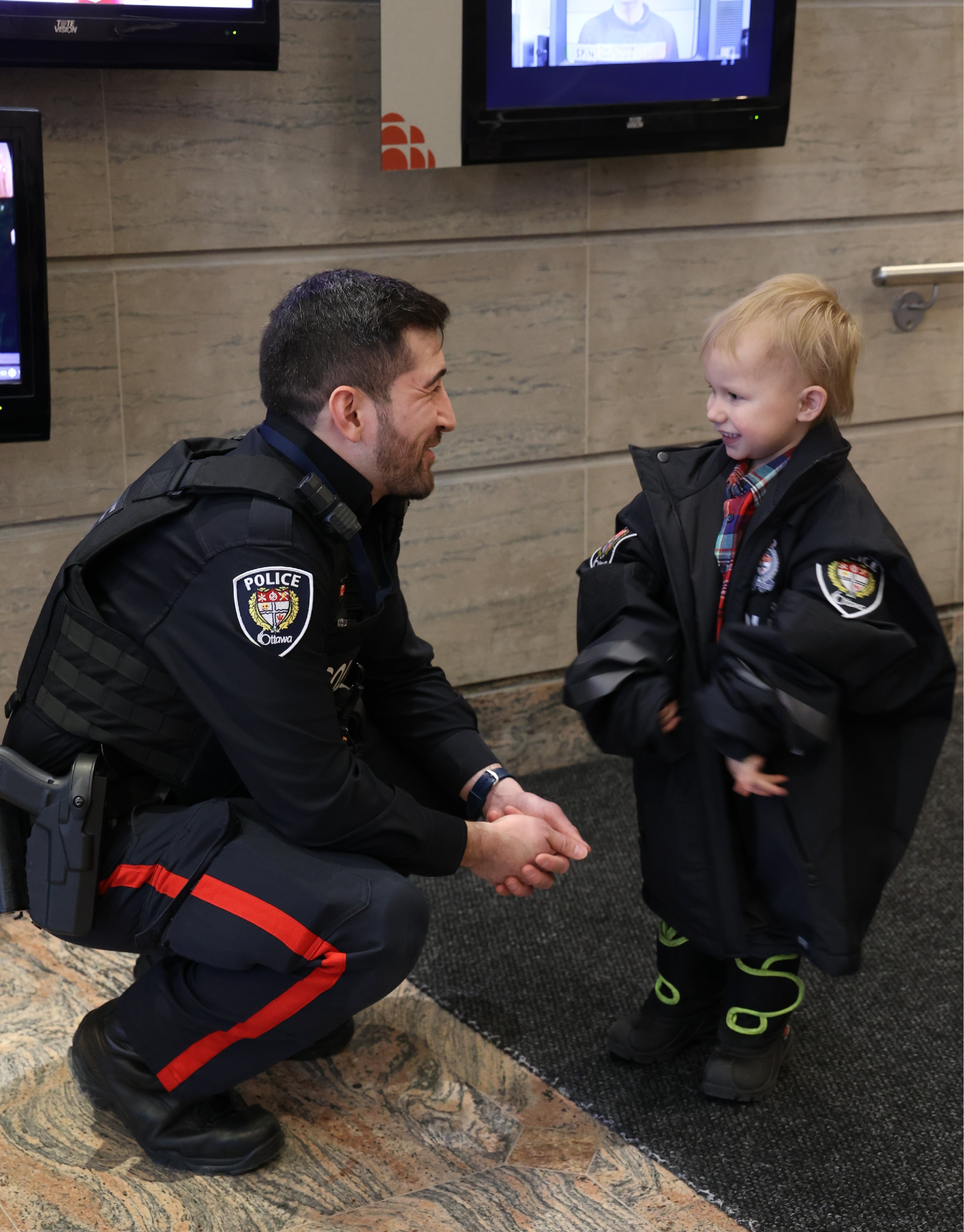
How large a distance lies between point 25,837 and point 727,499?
3.49 ft

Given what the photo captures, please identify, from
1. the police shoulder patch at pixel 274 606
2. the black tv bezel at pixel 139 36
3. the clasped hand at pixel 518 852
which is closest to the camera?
the police shoulder patch at pixel 274 606

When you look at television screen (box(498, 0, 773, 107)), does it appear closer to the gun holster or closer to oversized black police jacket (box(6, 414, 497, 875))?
oversized black police jacket (box(6, 414, 497, 875))

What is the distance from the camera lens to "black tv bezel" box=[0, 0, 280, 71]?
2086 millimetres

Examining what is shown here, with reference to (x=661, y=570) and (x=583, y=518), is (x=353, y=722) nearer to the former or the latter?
(x=661, y=570)

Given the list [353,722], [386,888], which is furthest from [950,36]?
[386,888]

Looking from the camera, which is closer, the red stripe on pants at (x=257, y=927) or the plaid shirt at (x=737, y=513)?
the red stripe on pants at (x=257, y=927)

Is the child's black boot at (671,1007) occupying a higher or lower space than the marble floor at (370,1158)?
higher

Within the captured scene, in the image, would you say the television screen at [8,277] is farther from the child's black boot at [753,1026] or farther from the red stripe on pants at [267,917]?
the child's black boot at [753,1026]

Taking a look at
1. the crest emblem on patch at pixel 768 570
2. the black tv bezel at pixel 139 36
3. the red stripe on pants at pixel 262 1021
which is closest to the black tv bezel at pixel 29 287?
the black tv bezel at pixel 139 36

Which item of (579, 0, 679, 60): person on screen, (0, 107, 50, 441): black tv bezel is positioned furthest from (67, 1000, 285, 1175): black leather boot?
(579, 0, 679, 60): person on screen

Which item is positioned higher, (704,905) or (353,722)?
(353,722)

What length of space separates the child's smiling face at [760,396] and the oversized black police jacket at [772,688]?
0.13 feet

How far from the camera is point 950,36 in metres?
3.08

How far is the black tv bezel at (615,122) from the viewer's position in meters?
2.55
